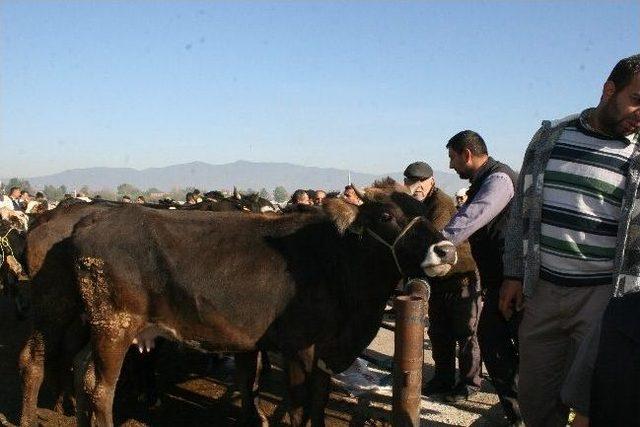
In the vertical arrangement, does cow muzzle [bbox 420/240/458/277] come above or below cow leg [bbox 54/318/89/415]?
above

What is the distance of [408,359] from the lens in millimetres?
2816

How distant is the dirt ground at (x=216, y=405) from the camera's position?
17.6ft

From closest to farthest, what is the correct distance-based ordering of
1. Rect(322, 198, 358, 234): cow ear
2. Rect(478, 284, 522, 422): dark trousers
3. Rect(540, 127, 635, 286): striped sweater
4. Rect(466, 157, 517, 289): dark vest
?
Rect(540, 127, 635, 286): striped sweater → Rect(478, 284, 522, 422): dark trousers → Rect(466, 157, 517, 289): dark vest → Rect(322, 198, 358, 234): cow ear

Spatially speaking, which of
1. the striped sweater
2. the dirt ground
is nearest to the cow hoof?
the dirt ground

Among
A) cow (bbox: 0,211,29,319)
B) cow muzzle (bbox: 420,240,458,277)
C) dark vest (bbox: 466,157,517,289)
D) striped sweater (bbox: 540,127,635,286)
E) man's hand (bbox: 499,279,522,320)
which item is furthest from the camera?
cow (bbox: 0,211,29,319)

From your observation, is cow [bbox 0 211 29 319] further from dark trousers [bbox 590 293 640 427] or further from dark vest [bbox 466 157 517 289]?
dark trousers [bbox 590 293 640 427]

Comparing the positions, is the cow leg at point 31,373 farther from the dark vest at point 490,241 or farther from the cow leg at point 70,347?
the dark vest at point 490,241

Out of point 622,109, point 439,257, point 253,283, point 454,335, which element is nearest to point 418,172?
point 454,335

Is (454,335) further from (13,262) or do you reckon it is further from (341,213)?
(13,262)

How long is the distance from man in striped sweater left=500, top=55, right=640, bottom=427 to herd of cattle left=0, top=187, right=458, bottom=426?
124 cm

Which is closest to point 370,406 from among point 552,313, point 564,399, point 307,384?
point 307,384

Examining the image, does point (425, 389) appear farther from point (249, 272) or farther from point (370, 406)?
point (249, 272)

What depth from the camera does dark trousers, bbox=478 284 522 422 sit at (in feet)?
14.7

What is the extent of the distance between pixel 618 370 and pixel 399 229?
3.06 meters
